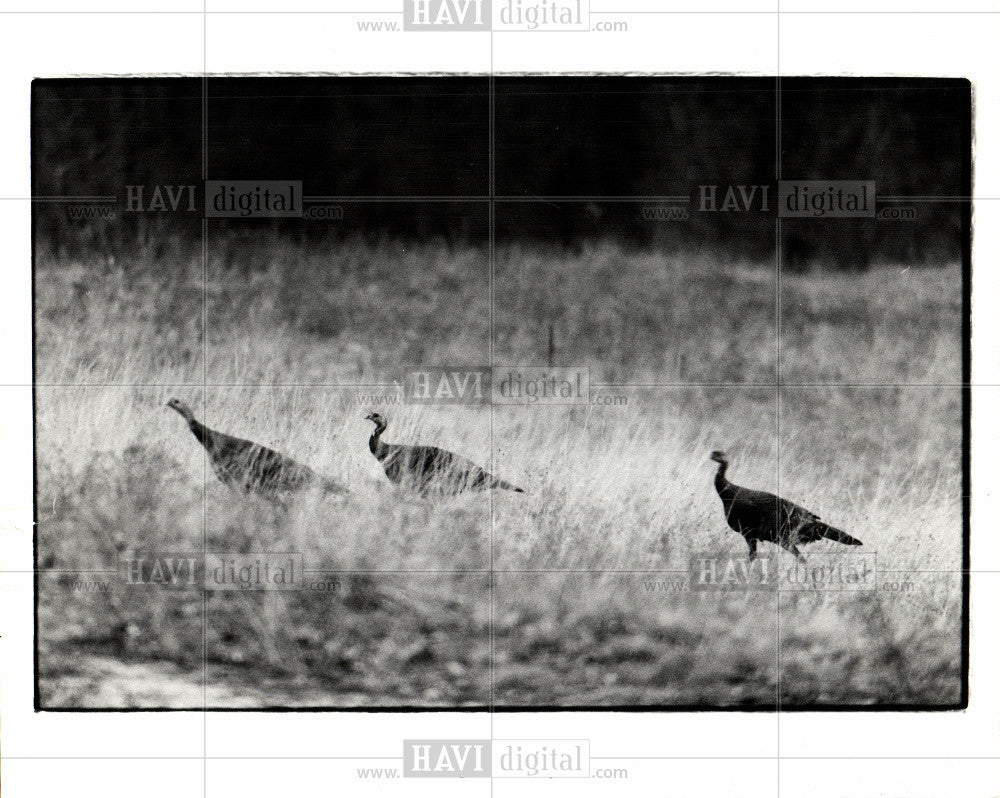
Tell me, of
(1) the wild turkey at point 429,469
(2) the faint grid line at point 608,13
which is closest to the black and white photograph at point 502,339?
(1) the wild turkey at point 429,469

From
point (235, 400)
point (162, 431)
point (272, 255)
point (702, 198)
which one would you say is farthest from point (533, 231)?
point (162, 431)

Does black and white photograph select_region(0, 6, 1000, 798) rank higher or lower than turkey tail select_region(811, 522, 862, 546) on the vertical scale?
higher

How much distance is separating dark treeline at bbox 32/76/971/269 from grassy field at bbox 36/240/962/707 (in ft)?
0.52

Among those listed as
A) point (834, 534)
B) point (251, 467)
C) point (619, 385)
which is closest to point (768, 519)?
point (834, 534)

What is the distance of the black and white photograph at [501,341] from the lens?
377 cm

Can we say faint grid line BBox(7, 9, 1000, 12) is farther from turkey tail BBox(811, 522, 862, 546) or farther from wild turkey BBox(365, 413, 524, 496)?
turkey tail BBox(811, 522, 862, 546)

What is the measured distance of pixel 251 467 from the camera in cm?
379

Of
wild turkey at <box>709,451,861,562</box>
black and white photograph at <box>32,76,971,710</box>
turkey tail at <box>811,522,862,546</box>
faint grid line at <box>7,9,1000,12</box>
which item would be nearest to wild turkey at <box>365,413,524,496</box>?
black and white photograph at <box>32,76,971,710</box>

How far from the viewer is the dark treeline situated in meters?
3.77

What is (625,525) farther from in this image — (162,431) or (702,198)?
(162,431)

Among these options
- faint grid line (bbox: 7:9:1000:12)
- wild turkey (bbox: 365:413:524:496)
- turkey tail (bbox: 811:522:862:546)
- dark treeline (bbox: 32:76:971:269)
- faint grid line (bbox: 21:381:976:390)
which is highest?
faint grid line (bbox: 7:9:1000:12)

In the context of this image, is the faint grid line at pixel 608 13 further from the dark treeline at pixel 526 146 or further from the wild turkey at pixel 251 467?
the wild turkey at pixel 251 467

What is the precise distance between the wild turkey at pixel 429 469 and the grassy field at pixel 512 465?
0.15 ft

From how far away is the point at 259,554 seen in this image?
3803 mm
